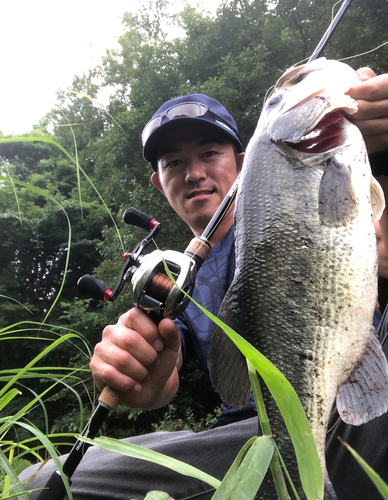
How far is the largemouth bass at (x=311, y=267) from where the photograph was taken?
858mm

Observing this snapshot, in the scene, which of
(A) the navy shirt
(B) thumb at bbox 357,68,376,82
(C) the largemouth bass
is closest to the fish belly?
(C) the largemouth bass

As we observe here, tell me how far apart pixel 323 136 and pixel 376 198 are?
0.83 ft

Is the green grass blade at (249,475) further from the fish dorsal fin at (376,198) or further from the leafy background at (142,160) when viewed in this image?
the leafy background at (142,160)

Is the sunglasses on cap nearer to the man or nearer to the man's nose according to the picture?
the man

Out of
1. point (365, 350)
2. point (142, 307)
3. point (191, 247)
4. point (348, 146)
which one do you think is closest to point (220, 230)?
point (191, 247)

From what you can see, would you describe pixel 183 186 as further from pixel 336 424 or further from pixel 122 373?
pixel 336 424

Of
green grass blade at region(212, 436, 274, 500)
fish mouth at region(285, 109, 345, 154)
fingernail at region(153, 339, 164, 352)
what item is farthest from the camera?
fingernail at region(153, 339, 164, 352)

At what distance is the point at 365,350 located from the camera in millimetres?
881

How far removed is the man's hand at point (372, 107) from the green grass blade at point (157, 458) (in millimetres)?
1029

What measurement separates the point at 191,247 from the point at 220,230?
1113 millimetres

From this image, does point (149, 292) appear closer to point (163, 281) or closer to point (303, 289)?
point (163, 281)

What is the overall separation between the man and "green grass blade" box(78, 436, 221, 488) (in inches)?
24.0

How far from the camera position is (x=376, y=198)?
1.03 metres

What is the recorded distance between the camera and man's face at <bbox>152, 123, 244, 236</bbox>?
232cm
